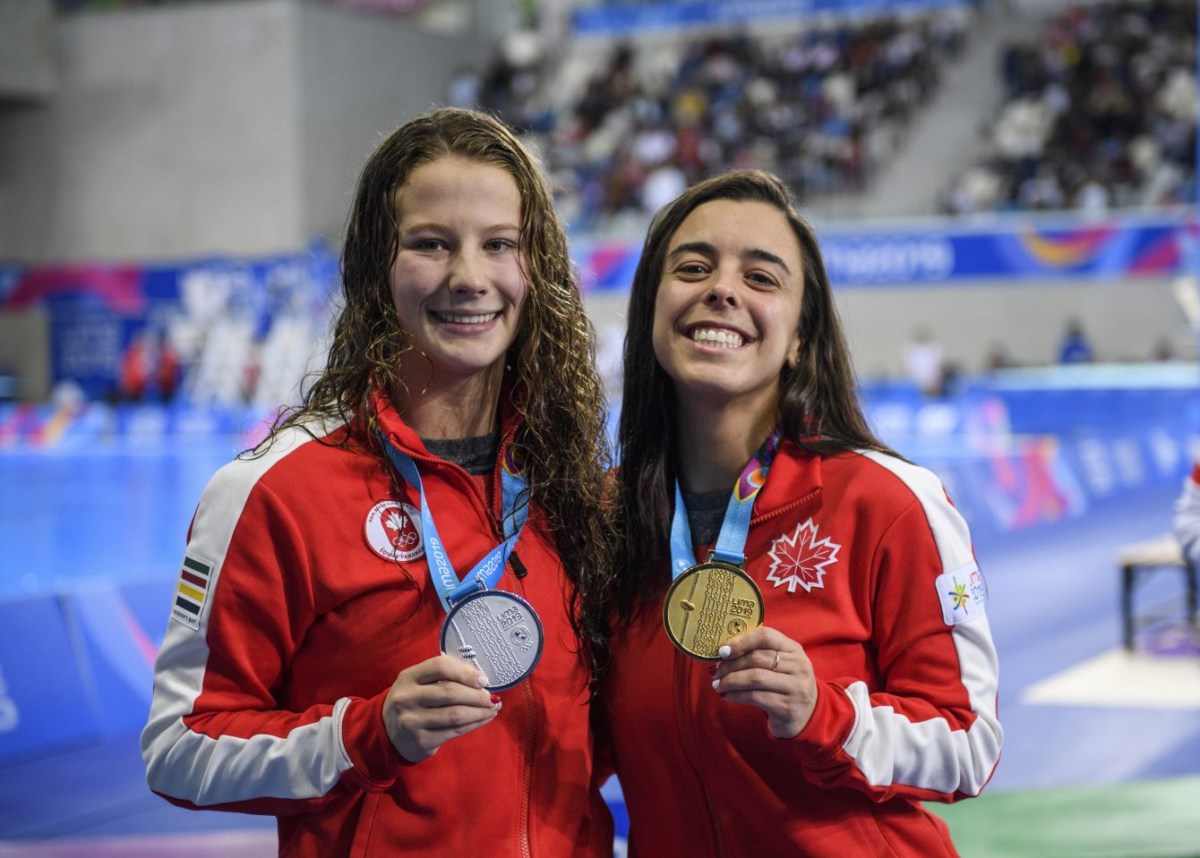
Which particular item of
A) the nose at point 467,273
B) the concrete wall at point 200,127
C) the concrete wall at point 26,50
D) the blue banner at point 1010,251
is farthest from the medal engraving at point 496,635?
the concrete wall at point 26,50

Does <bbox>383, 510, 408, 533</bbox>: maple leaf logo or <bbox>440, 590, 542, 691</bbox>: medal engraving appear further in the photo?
<bbox>383, 510, 408, 533</bbox>: maple leaf logo

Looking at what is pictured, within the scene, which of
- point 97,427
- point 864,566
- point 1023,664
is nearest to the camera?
point 864,566

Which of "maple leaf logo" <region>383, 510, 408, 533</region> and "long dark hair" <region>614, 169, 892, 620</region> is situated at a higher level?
"long dark hair" <region>614, 169, 892, 620</region>

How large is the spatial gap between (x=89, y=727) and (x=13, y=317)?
27.7m

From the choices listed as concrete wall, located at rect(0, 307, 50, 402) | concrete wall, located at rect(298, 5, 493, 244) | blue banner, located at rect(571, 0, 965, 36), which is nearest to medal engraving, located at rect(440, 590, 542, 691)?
blue banner, located at rect(571, 0, 965, 36)

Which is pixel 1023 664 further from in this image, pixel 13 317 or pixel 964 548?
pixel 13 317

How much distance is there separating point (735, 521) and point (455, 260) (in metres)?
0.57

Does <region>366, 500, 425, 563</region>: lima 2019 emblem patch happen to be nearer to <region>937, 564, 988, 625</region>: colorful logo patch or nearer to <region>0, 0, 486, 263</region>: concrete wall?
<region>937, 564, 988, 625</region>: colorful logo patch

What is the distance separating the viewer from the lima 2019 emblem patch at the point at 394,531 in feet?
6.79

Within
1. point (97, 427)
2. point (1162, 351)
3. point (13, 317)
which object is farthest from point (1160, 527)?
point (13, 317)

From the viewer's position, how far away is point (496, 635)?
1.98 m

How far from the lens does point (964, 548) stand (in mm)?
2104

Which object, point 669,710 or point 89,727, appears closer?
point 669,710

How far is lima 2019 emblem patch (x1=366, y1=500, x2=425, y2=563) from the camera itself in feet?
6.79
